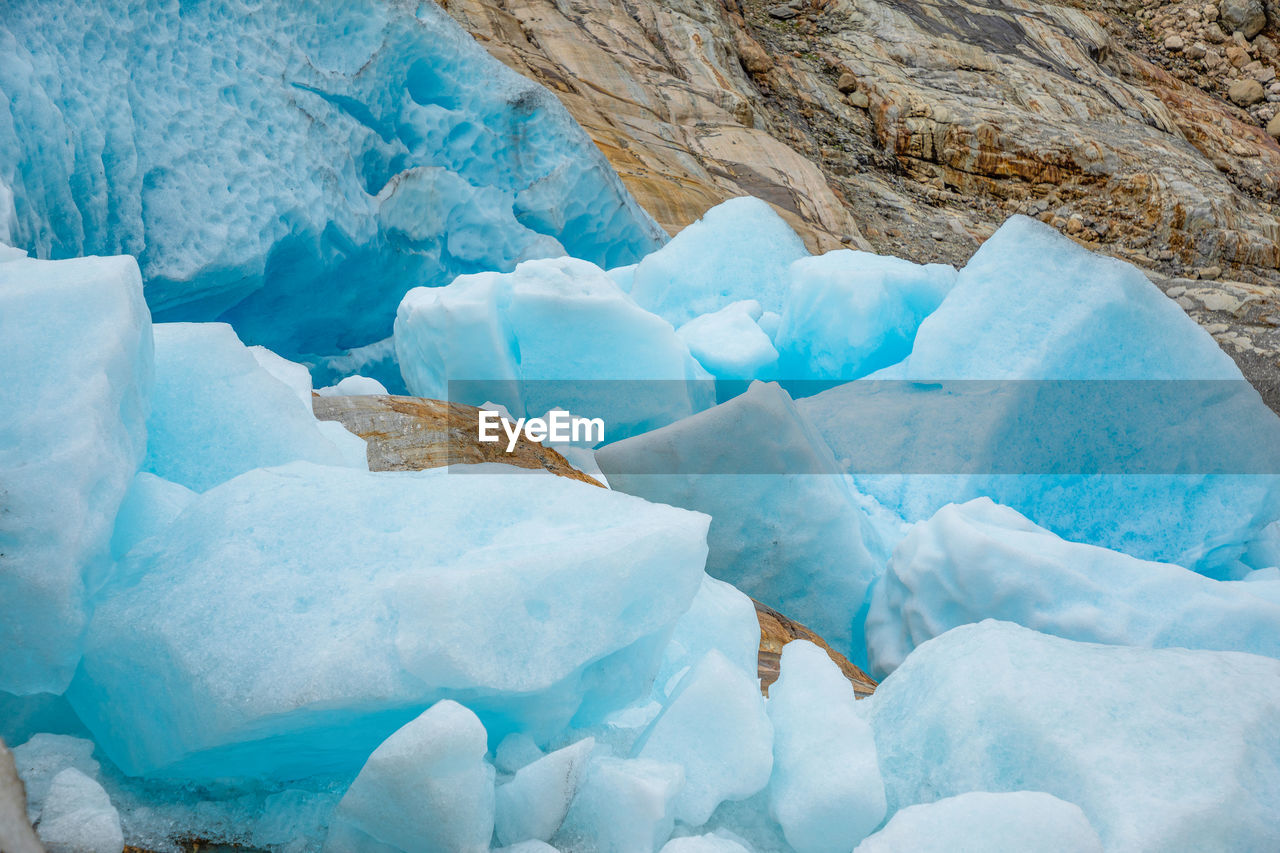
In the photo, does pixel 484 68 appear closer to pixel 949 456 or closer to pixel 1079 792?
pixel 949 456

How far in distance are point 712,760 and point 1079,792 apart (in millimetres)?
460

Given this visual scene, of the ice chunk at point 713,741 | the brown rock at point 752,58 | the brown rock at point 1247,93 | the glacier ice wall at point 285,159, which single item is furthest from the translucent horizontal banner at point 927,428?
the brown rock at point 1247,93

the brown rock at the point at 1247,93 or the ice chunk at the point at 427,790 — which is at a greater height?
the ice chunk at the point at 427,790

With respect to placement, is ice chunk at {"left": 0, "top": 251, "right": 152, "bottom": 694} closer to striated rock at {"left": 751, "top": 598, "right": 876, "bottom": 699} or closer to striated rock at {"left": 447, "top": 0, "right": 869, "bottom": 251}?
striated rock at {"left": 751, "top": 598, "right": 876, "bottom": 699}

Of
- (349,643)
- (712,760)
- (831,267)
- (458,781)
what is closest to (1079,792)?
(712,760)

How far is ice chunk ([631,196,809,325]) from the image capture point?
4.12 metres

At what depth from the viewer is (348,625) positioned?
1.10m

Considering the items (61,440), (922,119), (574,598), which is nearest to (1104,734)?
(574,598)

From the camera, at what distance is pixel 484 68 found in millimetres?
4281

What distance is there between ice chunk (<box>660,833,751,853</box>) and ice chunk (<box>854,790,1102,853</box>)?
150 millimetres

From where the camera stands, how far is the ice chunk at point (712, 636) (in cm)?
148

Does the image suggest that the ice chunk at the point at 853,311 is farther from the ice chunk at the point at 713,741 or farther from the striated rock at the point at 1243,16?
the striated rock at the point at 1243,16

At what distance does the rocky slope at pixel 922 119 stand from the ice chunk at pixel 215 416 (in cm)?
451
